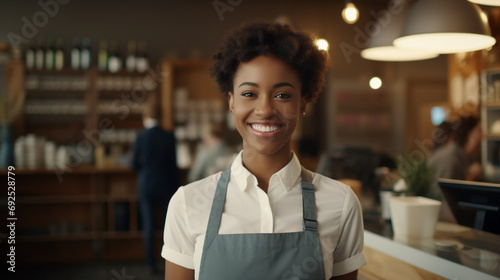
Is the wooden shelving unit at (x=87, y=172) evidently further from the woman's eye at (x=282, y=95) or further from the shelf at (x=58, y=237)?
the woman's eye at (x=282, y=95)

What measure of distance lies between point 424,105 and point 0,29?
6.01 metres

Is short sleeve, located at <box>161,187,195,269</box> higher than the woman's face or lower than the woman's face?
lower

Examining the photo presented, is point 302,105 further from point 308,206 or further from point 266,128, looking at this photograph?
point 308,206

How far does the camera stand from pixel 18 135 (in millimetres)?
5574

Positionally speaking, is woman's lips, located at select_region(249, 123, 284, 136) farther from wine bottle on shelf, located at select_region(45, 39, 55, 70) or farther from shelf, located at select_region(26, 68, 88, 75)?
wine bottle on shelf, located at select_region(45, 39, 55, 70)

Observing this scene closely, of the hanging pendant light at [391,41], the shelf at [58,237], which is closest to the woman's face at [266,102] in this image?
the hanging pendant light at [391,41]

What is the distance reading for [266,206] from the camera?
130cm

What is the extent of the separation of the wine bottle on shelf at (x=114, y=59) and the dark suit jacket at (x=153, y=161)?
4.52 feet

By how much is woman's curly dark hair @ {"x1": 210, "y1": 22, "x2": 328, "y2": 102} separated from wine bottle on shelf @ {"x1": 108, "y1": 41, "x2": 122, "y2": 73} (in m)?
4.63

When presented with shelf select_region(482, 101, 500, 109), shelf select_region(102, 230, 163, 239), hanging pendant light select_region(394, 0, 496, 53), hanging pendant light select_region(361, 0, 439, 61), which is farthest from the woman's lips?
shelf select_region(482, 101, 500, 109)

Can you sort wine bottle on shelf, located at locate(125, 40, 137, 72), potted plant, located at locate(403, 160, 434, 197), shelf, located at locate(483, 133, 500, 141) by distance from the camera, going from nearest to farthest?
potted plant, located at locate(403, 160, 434, 197), shelf, located at locate(483, 133, 500, 141), wine bottle on shelf, located at locate(125, 40, 137, 72)

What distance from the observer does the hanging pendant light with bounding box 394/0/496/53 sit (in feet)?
7.19

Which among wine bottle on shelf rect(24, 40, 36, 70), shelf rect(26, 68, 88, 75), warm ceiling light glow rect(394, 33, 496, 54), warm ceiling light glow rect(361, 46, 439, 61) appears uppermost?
wine bottle on shelf rect(24, 40, 36, 70)

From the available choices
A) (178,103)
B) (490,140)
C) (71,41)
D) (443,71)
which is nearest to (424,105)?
(443,71)
